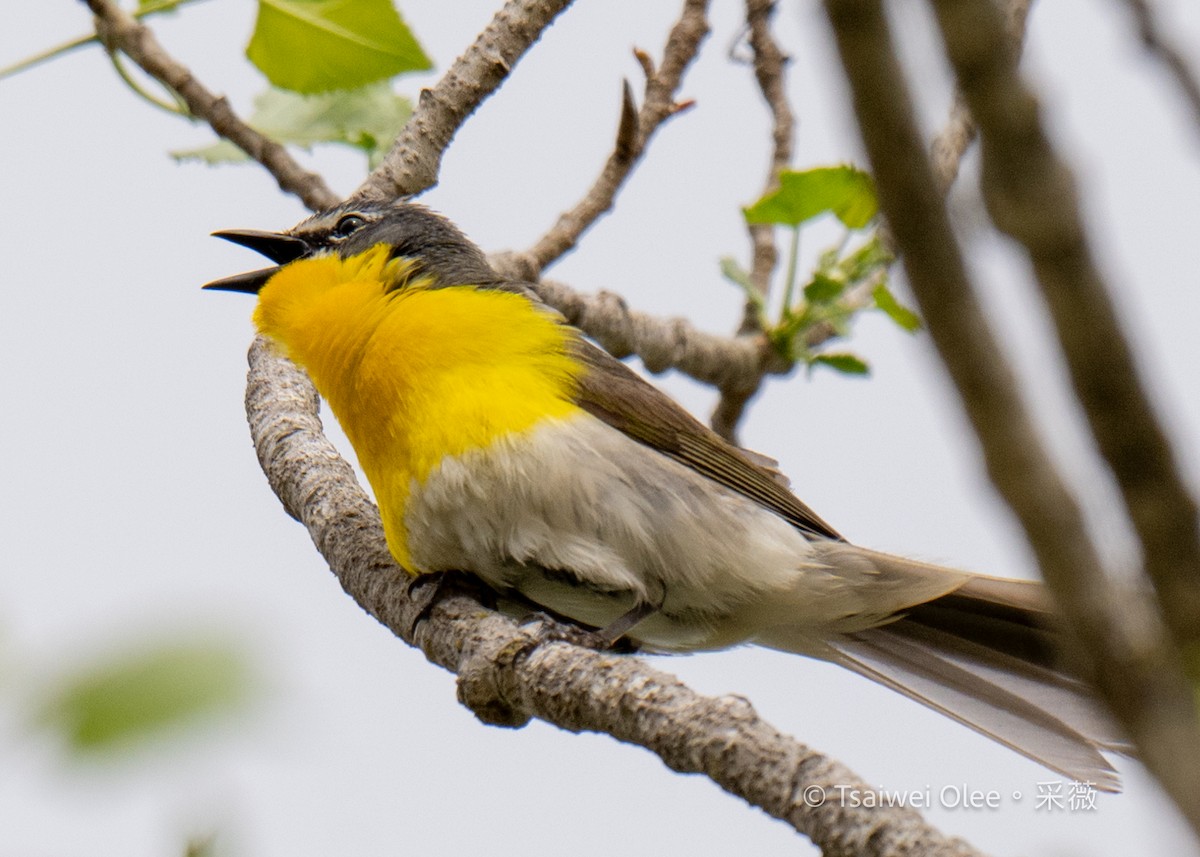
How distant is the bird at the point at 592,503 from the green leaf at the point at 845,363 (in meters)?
0.66

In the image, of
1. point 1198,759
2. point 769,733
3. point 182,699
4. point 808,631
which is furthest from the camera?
point 808,631

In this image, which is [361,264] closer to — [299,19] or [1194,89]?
[299,19]

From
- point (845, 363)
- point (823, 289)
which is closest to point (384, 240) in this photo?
point (823, 289)

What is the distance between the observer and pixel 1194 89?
3.39ft

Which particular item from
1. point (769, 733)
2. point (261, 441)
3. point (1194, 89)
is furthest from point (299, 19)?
point (1194, 89)

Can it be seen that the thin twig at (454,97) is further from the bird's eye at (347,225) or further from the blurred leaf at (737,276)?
the blurred leaf at (737,276)

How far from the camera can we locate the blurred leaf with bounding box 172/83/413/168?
5066 millimetres

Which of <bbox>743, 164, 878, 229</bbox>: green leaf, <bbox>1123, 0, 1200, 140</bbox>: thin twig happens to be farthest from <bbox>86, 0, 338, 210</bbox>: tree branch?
<bbox>1123, 0, 1200, 140</bbox>: thin twig

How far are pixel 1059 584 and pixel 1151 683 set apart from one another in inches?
3.1

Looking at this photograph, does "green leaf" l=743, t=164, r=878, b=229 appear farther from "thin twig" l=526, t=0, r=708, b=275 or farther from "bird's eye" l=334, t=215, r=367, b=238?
"bird's eye" l=334, t=215, r=367, b=238

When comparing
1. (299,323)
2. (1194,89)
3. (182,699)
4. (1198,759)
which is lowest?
(182,699)

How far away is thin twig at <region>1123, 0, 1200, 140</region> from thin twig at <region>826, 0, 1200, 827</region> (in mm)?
246

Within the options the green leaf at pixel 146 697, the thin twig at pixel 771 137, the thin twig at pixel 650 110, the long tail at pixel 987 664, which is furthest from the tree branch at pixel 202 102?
the green leaf at pixel 146 697

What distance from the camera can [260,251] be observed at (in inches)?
203
